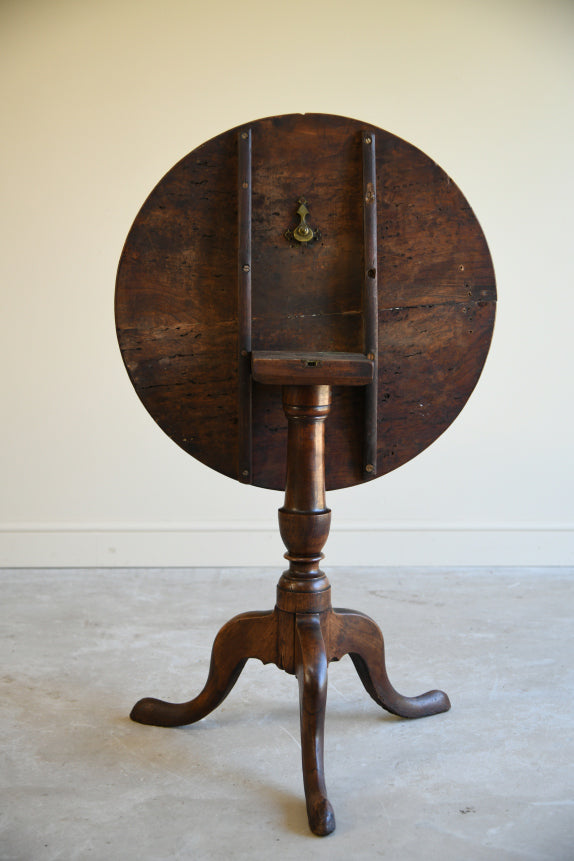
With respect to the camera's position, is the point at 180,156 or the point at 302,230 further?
the point at 180,156

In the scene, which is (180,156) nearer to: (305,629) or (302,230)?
(302,230)

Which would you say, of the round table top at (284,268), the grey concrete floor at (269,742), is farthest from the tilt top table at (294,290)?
the grey concrete floor at (269,742)

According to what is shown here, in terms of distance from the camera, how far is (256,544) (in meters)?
3.51

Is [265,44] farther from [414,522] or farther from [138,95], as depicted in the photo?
[414,522]

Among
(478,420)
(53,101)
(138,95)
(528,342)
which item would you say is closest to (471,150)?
(528,342)

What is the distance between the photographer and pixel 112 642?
2.59 m

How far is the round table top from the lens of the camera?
1794mm

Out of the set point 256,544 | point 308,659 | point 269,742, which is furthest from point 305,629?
point 256,544

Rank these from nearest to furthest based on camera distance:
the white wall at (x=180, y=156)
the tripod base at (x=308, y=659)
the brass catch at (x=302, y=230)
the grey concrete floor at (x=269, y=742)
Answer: the grey concrete floor at (x=269, y=742) < the tripod base at (x=308, y=659) < the brass catch at (x=302, y=230) < the white wall at (x=180, y=156)

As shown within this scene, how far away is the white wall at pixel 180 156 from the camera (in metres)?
3.37

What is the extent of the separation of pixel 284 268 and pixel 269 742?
110 centimetres

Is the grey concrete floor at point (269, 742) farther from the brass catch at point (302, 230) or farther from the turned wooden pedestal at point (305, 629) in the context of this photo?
the brass catch at point (302, 230)

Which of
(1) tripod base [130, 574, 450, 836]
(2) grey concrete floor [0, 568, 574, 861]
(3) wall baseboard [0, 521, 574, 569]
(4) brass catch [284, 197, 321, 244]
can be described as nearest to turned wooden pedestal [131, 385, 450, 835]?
(1) tripod base [130, 574, 450, 836]

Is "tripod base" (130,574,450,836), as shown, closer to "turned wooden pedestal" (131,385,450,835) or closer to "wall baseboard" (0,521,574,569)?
"turned wooden pedestal" (131,385,450,835)
